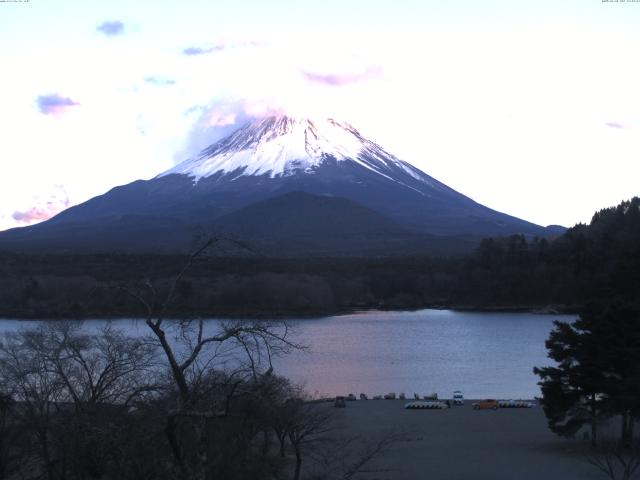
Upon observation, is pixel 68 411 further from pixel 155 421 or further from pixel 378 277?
pixel 378 277

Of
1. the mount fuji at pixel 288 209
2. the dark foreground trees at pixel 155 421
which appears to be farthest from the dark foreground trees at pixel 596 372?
the mount fuji at pixel 288 209

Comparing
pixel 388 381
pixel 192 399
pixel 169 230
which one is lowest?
pixel 388 381

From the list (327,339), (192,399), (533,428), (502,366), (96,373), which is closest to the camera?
(192,399)

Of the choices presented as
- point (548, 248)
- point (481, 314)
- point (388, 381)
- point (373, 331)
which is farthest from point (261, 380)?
point (548, 248)

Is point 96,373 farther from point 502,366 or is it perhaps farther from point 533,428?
point 502,366

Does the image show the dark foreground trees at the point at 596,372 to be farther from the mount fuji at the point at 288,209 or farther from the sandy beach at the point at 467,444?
the mount fuji at the point at 288,209

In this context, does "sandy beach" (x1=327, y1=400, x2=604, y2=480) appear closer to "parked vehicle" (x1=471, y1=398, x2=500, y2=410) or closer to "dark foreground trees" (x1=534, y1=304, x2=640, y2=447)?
"parked vehicle" (x1=471, y1=398, x2=500, y2=410)

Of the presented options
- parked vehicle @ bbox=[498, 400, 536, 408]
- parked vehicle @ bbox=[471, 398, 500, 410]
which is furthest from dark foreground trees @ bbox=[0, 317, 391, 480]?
parked vehicle @ bbox=[498, 400, 536, 408]
